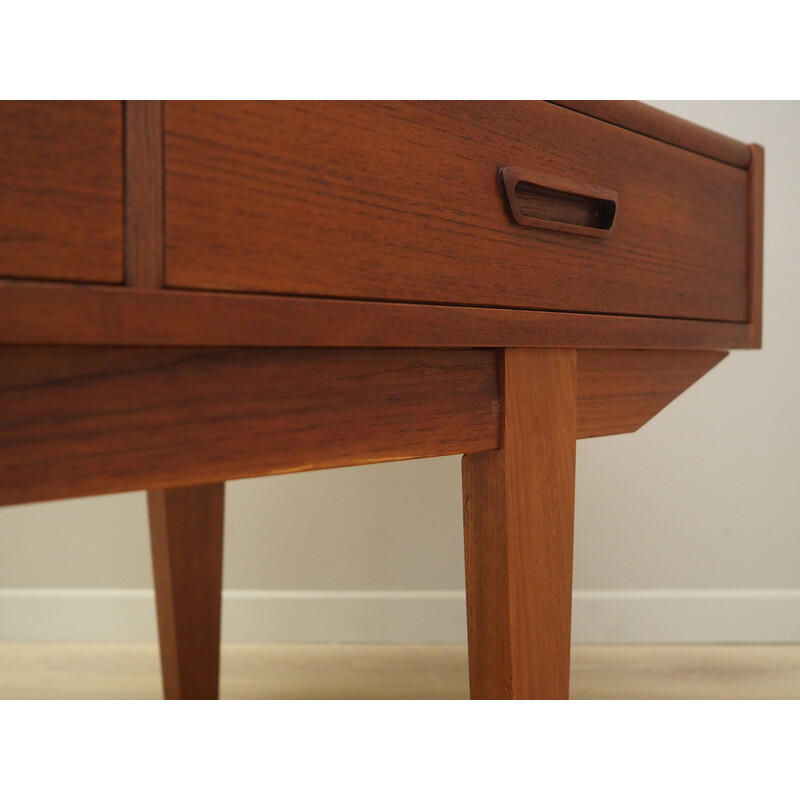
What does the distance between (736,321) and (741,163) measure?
13cm

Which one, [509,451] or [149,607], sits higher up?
[509,451]

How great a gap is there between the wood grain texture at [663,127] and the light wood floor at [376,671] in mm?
652

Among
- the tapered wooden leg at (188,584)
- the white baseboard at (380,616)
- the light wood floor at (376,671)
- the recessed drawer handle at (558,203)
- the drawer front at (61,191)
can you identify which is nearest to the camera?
the drawer front at (61,191)

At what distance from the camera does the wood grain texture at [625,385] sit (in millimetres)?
538

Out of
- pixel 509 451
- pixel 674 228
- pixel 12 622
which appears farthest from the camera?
pixel 12 622

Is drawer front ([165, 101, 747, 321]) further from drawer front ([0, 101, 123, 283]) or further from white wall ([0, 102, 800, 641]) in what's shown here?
white wall ([0, 102, 800, 641])

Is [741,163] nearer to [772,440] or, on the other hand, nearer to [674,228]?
[674,228]

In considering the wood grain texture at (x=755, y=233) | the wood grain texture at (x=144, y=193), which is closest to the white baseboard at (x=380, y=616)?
the wood grain texture at (x=755, y=233)

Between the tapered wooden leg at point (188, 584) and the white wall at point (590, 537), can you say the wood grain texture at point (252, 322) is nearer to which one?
the tapered wooden leg at point (188, 584)

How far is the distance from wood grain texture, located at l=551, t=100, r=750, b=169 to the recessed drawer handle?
0.05 metres

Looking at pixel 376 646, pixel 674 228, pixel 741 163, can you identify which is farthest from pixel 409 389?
pixel 376 646

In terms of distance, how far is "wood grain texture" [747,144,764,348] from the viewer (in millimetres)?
688

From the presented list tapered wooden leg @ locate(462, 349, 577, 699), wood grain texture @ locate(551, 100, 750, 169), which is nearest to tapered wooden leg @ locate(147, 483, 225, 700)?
tapered wooden leg @ locate(462, 349, 577, 699)

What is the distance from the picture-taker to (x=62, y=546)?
1.24 meters
